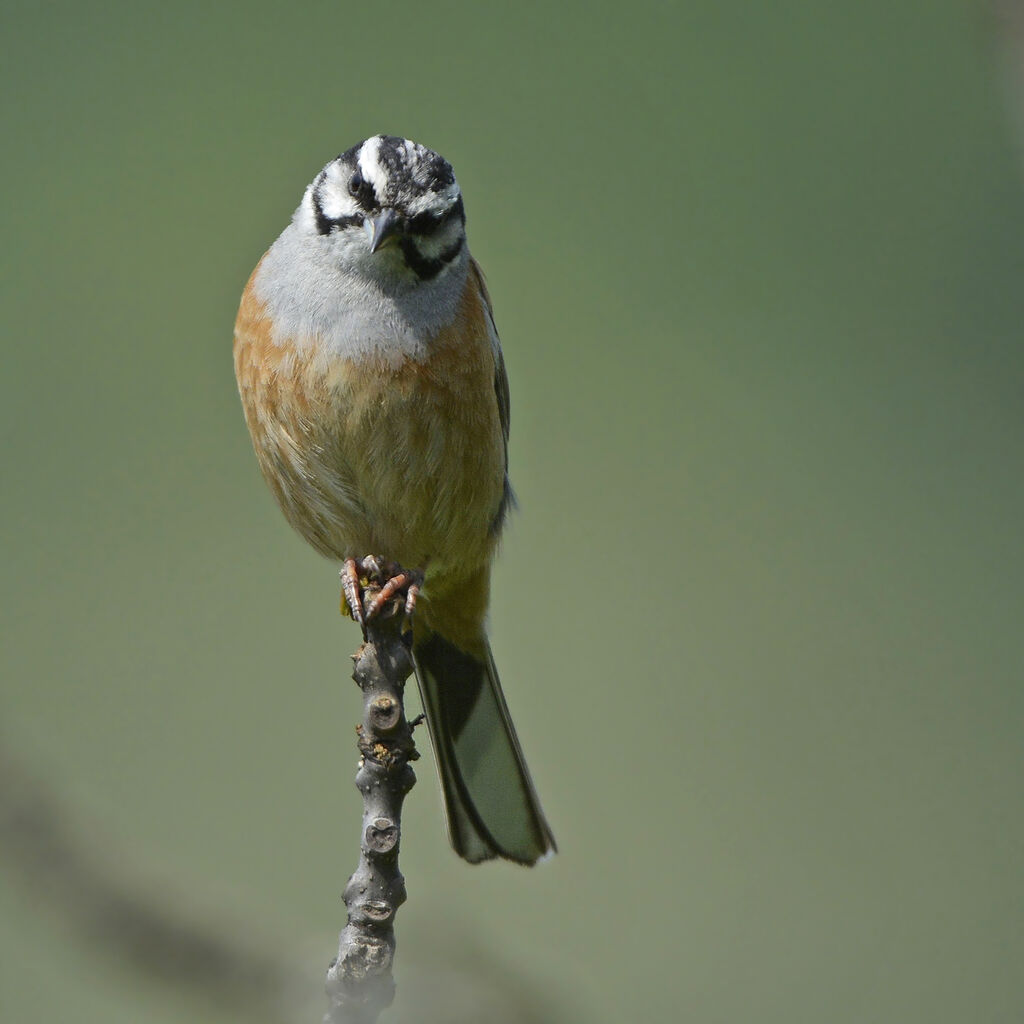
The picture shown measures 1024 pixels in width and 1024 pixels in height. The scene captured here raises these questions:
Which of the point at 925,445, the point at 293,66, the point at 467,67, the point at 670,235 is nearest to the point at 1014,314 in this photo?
the point at 925,445

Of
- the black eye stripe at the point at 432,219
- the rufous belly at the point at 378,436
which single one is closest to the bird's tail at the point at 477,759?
the rufous belly at the point at 378,436

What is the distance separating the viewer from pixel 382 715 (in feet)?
9.36

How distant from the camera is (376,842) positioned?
103 inches

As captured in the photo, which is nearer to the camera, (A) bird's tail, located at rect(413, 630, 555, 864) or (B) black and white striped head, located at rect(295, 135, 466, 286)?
(B) black and white striped head, located at rect(295, 135, 466, 286)

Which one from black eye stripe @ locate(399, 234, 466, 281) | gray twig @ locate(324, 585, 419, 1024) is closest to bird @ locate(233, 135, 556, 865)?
black eye stripe @ locate(399, 234, 466, 281)

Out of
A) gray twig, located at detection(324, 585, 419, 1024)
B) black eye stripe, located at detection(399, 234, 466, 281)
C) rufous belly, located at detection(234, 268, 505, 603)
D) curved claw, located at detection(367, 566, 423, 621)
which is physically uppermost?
black eye stripe, located at detection(399, 234, 466, 281)

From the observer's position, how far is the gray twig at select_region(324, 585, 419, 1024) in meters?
2.42

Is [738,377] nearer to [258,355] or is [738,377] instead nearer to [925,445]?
[925,445]

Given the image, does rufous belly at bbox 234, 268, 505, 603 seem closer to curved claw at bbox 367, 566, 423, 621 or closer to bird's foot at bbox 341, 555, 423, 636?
bird's foot at bbox 341, 555, 423, 636

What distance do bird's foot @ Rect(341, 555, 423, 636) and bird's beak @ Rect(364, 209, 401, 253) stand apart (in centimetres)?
90

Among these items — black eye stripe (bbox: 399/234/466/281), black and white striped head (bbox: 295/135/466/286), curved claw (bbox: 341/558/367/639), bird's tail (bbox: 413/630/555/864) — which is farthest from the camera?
bird's tail (bbox: 413/630/555/864)

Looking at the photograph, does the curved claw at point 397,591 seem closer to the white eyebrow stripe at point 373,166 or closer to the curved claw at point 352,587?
the curved claw at point 352,587

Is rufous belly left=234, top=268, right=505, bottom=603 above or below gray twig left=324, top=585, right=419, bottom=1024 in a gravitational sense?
above

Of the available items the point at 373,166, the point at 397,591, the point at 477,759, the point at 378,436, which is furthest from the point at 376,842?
the point at 373,166
